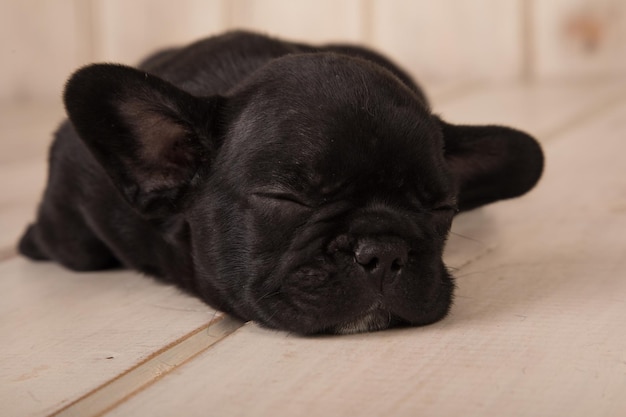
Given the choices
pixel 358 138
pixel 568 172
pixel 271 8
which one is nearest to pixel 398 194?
pixel 358 138

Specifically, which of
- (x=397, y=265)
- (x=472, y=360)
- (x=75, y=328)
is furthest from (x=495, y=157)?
(x=75, y=328)

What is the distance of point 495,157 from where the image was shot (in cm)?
177

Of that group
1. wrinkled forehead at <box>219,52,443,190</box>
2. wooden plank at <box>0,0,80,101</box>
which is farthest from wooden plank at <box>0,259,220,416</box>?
wooden plank at <box>0,0,80,101</box>

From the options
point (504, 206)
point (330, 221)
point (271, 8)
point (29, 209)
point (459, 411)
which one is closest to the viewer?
point (459, 411)

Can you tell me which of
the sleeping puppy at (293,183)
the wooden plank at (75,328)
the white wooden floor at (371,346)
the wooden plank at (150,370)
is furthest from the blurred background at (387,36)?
the wooden plank at (150,370)

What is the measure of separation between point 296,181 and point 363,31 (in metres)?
2.76

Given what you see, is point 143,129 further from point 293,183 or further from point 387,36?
point 387,36

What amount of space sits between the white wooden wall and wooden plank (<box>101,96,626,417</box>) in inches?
87.9

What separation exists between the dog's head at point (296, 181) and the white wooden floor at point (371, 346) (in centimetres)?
6

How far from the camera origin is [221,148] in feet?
5.09

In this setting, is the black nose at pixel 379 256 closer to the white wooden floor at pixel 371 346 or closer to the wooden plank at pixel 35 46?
the white wooden floor at pixel 371 346

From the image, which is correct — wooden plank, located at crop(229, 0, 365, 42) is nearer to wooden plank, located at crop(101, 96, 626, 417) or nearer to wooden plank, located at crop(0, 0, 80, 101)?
wooden plank, located at crop(0, 0, 80, 101)

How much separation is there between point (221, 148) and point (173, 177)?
3.8 inches

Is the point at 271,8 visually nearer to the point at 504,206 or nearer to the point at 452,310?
the point at 504,206
